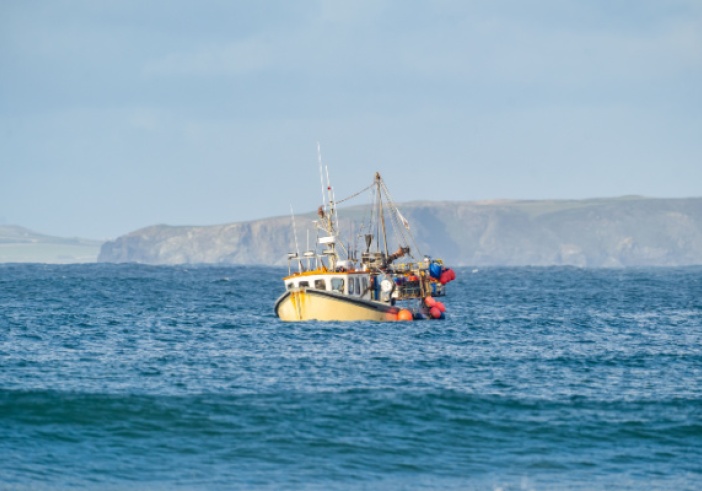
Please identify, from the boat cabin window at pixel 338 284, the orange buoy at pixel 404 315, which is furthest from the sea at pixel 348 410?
the orange buoy at pixel 404 315

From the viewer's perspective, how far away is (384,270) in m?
75.7

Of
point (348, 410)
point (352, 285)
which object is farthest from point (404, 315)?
point (348, 410)

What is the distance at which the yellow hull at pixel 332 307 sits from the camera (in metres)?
73.0

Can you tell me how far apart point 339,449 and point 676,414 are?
1246 cm

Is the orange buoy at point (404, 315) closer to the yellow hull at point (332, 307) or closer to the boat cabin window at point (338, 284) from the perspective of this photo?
the yellow hull at point (332, 307)

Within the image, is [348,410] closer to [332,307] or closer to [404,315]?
[332,307]

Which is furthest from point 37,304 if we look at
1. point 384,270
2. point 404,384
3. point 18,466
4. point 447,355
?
point 18,466

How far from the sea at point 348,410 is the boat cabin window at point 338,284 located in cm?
343

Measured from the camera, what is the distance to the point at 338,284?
242 ft

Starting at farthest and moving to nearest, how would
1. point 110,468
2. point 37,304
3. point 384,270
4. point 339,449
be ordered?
point 37,304, point 384,270, point 339,449, point 110,468

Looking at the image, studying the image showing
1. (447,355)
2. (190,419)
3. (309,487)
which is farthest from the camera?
(447,355)

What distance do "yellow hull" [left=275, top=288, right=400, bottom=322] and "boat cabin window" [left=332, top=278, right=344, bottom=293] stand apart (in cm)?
107

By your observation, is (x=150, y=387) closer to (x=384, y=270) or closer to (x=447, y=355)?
(x=447, y=355)

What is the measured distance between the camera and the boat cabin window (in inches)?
2894
